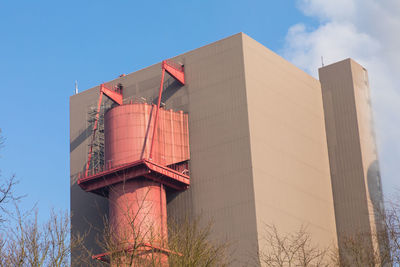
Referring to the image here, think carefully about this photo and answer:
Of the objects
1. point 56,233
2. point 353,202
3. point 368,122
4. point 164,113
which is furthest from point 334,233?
point 56,233

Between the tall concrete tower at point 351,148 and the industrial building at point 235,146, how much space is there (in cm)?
12

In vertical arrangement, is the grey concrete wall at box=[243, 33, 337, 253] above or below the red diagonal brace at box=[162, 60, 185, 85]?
below

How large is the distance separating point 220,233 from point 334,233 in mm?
16130

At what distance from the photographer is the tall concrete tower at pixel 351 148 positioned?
92062mm

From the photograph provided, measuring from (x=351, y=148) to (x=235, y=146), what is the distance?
16735mm

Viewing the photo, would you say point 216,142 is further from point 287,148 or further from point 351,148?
point 351,148

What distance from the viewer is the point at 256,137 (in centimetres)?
8400

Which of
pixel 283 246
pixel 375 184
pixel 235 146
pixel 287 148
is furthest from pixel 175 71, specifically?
pixel 375 184

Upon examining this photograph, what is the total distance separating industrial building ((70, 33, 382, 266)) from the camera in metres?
82.8

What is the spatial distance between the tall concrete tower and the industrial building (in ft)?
0.39

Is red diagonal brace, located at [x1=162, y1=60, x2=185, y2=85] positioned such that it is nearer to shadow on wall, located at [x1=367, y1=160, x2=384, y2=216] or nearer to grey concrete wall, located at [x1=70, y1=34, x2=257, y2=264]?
grey concrete wall, located at [x1=70, y1=34, x2=257, y2=264]

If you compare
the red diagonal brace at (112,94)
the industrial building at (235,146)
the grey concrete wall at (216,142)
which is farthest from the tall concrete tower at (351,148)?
the red diagonal brace at (112,94)

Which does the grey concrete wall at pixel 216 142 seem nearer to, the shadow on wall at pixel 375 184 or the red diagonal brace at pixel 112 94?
the red diagonal brace at pixel 112 94

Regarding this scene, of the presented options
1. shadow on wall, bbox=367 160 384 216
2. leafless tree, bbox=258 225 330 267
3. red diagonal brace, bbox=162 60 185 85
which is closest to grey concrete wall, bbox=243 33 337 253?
leafless tree, bbox=258 225 330 267
